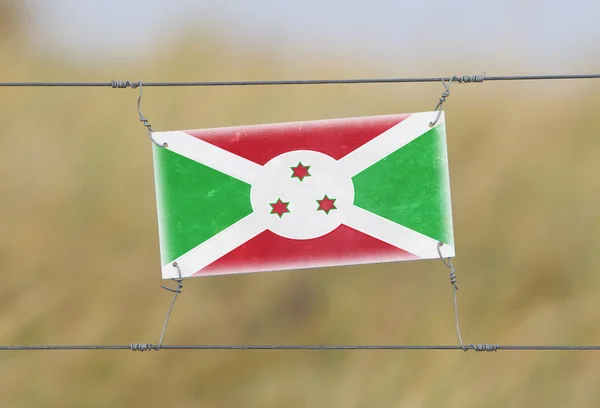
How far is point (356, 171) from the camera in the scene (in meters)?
1.79

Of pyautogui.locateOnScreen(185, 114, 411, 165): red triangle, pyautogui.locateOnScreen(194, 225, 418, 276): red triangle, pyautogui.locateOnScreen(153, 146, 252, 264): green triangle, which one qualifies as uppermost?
pyautogui.locateOnScreen(185, 114, 411, 165): red triangle

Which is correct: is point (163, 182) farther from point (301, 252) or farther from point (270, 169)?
point (301, 252)

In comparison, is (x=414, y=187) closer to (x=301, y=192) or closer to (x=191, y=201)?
(x=301, y=192)

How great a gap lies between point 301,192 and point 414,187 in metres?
0.30

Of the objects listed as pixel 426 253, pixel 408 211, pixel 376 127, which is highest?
pixel 376 127

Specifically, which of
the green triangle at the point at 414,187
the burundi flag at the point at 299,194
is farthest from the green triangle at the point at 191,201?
the green triangle at the point at 414,187

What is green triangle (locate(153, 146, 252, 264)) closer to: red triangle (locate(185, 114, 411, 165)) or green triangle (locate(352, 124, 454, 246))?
red triangle (locate(185, 114, 411, 165))

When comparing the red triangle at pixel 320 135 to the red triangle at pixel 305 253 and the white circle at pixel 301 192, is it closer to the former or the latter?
the white circle at pixel 301 192

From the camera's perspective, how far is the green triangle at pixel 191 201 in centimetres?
178

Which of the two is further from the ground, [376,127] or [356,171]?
[376,127]

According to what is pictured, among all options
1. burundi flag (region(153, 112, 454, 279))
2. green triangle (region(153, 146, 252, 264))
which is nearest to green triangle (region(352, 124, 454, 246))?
burundi flag (region(153, 112, 454, 279))

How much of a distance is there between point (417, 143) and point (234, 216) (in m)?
0.52

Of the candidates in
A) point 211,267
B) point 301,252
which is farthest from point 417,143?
point 211,267

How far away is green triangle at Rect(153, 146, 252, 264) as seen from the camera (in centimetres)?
178
